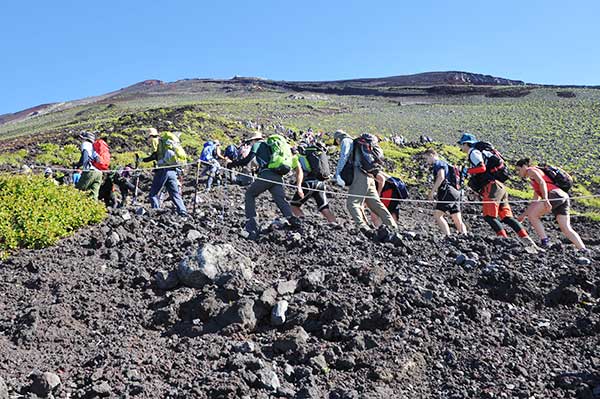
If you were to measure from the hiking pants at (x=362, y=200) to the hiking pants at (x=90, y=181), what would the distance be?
460 cm

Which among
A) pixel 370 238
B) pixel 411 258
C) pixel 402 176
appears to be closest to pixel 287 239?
pixel 370 238

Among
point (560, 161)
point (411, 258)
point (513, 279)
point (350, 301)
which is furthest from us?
point (560, 161)

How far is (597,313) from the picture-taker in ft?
Result: 17.3

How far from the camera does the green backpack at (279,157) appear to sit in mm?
8055

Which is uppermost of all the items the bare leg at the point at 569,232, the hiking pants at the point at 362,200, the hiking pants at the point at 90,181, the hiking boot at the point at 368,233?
the hiking pants at the point at 90,181

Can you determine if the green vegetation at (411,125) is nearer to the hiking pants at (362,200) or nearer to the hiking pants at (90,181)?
the hiking pants at (90,181)

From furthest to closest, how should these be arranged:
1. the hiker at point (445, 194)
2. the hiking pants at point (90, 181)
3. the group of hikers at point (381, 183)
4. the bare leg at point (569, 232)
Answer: the hiking pants at point (90, 181) → the hiker at point (445, 194) → the group of hikers at point (381, 183) → the bare leg at point (569, 232)

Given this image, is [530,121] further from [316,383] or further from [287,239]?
[316,383]

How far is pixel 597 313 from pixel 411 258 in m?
1.99

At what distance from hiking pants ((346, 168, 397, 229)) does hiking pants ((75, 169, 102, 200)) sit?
4604mm

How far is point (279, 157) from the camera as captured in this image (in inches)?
318

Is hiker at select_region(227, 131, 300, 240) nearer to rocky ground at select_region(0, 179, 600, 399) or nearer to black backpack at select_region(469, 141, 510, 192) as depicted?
rocky ground at select_region(0, 179, 600, 399)

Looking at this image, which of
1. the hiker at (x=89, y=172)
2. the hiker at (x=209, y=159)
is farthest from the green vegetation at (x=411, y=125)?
the hiker at (x=89, y=172)

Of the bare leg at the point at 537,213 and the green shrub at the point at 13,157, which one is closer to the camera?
the bare leg at the point at 537,213
